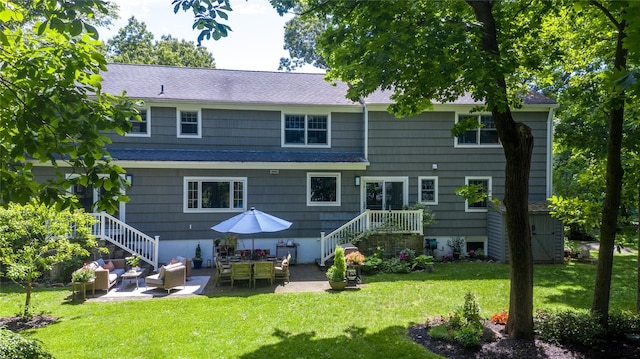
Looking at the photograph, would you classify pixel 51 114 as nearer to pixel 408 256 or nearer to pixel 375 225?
pixel 408 256

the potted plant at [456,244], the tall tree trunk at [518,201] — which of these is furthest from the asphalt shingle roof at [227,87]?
the tall tree trunk at [518,201]

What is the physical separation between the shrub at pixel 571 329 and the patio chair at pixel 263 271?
6.50 m

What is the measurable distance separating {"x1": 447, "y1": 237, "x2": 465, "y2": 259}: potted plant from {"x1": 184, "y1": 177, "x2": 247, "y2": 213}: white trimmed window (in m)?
7.96

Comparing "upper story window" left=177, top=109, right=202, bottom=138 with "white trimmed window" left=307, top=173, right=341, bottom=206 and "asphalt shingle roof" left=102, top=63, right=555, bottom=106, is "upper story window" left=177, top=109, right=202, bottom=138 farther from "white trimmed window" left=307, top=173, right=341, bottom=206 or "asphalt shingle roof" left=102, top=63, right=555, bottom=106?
"white trimmed window" left=307, top=173, right=341, bottom=206

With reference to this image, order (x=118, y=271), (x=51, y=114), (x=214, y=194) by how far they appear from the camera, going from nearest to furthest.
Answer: (x=51, y=114) → (x=118, y=271) → (x=214, y=194)

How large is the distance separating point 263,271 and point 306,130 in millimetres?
6120

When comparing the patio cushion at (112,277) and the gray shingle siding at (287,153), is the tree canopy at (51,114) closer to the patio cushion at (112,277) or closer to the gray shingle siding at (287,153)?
the patio cushion at (112,277)

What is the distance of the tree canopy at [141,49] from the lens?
3088 cm

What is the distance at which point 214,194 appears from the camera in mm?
13570

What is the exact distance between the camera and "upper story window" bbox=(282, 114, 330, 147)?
14.4 metres

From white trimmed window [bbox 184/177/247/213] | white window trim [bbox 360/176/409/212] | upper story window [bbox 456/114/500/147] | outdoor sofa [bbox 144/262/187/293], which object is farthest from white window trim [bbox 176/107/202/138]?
upper story window [bbox 456/114/500/147]

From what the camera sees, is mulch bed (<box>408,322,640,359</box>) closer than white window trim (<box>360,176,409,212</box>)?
Yes

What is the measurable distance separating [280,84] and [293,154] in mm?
3611

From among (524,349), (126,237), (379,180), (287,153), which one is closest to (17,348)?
(524,349)
